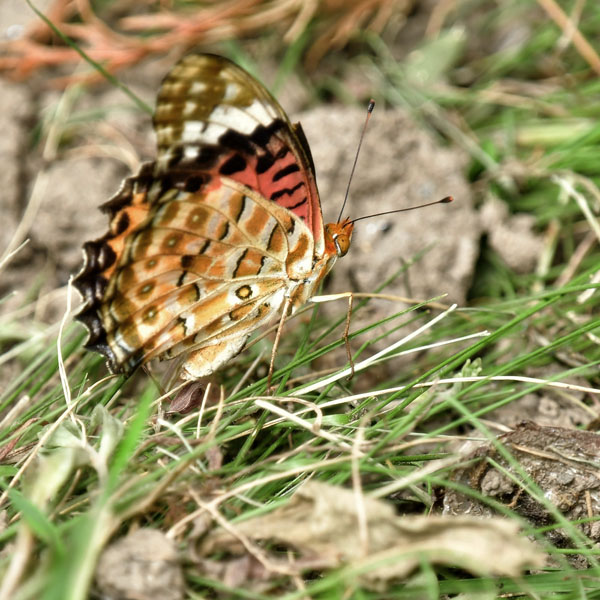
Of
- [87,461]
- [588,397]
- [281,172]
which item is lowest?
[588,397]

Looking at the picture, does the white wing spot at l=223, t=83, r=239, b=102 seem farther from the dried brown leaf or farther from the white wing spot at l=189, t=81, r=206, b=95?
the dried brown leaf

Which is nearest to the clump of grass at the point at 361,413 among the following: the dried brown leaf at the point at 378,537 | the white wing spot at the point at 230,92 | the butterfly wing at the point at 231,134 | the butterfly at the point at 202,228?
the dried brown leaf at the point at 378,537

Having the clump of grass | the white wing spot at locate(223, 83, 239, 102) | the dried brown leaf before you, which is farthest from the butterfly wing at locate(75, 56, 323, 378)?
the dried brown leaf

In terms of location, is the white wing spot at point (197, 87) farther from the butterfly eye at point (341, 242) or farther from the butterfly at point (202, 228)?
the butterfly eye at point (341, 242)

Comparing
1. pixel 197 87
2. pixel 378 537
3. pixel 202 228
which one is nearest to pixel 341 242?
pixel 202 228

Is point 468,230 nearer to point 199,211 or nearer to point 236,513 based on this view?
point 199,211

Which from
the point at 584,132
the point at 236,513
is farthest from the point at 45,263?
the point at 584,132

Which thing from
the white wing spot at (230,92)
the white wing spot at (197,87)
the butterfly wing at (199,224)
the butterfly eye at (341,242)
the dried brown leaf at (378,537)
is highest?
the white wing spot at (197,87)

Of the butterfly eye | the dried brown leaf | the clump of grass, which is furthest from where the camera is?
the butterfly eye
